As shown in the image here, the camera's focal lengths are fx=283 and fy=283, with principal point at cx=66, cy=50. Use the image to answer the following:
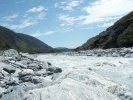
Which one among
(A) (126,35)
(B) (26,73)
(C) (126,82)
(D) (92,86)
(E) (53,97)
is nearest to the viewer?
(E) (53,97)

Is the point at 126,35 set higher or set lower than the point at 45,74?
higher

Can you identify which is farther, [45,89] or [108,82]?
[108,82]

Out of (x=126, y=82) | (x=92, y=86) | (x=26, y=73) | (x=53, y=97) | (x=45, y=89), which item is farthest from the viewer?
(x=26, y=73)

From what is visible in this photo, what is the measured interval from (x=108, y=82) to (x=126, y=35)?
65.4m

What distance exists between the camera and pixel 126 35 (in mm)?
76938

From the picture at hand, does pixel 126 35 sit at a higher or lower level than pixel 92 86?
higher

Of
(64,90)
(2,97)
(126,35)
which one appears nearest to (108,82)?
(64,90)

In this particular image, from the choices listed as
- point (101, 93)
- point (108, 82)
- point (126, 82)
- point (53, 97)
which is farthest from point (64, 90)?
point (126, 82)

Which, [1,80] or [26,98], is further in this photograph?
[1,80]

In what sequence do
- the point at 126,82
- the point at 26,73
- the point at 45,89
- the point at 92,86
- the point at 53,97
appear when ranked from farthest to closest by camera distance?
the point at 26,73 → the point at 126,82 → the point at 92,86 → the point at 45,89 → the point at 53,97

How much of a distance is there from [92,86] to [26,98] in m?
3.13

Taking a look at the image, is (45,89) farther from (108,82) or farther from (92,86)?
(108,82)

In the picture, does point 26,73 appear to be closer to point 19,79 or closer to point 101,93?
point 19,79

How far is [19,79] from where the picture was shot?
16422 millimetres
